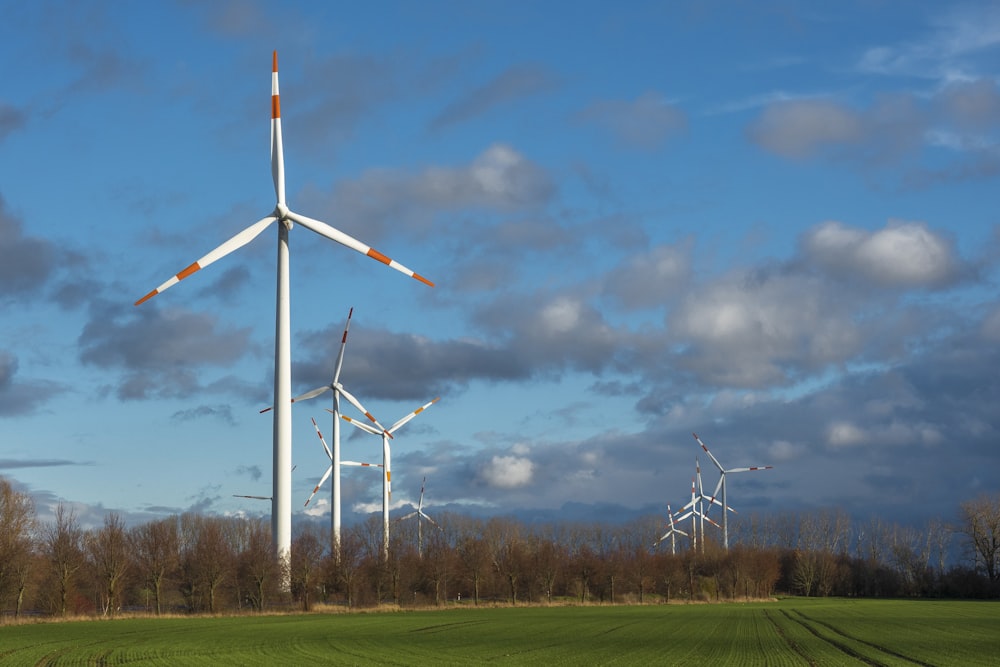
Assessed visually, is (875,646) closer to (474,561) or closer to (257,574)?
(257,574)

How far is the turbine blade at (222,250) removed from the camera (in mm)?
69000

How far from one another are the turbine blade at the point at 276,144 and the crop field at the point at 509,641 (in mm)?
31096

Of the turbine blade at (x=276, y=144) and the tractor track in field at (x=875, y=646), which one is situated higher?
the turbine blade at (x=276, y=144)

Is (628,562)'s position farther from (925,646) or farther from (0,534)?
(925,646)

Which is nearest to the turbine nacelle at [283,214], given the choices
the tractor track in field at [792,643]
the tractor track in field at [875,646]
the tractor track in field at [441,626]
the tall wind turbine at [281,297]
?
the tall wind turbine at [281,297]

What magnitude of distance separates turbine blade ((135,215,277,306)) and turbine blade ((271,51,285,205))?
2.34 metres

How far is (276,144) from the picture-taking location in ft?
266

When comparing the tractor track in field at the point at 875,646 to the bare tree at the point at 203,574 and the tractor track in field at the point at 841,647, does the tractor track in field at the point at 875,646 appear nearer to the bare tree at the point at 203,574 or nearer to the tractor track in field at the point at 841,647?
the tractor track in field at the point at 841,647

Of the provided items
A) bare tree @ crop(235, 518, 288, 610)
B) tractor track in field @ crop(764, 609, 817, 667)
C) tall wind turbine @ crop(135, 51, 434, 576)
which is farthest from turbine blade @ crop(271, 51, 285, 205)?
tractor track in field @ crop(764, 609, 817, 667)

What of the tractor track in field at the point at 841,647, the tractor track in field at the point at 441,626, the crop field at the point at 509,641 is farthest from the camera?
the tractor track in field at the point at 441,626

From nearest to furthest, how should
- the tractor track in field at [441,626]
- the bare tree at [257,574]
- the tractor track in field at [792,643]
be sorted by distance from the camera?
the tractor track in field at [792,643] → the tractor track in field at [441,626] → the bare tree at [257,574]

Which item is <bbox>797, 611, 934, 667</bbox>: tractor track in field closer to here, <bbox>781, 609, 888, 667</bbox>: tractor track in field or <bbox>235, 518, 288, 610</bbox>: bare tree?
<bbox>781, 609, 888, 667</bbox>: tractor track in field

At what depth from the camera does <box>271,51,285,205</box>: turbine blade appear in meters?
77.8

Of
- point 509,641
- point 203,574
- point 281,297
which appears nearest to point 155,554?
point 203,574
